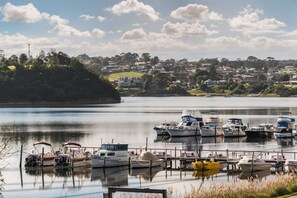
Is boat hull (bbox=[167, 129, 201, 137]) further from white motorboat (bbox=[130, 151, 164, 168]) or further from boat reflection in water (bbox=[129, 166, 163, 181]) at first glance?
boat reflection in water (bbox=[129, 166, 163, 181])

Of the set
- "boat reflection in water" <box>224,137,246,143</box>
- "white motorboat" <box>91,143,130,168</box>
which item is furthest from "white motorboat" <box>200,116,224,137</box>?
"white motorboat" <box>91,143,130,168</box>

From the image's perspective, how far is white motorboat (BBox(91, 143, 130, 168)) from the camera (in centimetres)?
6206

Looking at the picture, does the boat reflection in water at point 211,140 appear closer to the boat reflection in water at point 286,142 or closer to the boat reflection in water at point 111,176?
the boat reflection in water at point 286,142

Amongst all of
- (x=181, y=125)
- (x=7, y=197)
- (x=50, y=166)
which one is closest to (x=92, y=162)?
(x=50, y=166)

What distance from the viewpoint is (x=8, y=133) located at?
108 meters

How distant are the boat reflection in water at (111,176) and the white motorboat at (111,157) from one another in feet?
2.03

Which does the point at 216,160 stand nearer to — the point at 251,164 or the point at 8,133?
the point at 251,164

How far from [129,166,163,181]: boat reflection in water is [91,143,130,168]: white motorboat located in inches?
93.4

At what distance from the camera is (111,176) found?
5734 centimetres

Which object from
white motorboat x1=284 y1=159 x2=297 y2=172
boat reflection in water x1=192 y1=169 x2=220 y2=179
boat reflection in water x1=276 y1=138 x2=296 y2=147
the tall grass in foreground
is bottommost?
boat reflection in water x1=276 y1=138 x2=296 y2=147

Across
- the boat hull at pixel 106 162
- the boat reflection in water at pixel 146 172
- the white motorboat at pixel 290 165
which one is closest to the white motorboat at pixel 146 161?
the boat reflection in water at pixel 146 172

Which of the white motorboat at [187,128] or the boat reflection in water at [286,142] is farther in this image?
the white motorboat at [187,128]

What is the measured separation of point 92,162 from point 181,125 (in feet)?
153

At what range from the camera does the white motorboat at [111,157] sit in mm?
62062
